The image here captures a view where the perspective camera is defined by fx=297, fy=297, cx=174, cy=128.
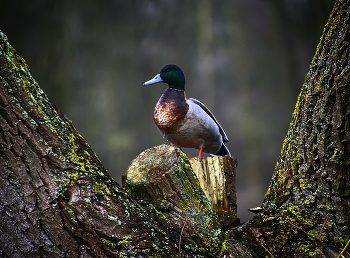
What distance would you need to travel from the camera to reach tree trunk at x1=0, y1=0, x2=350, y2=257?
0.53 m

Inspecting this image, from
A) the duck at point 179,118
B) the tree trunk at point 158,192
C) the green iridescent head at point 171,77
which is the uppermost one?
the green iridescent head at point 171,77

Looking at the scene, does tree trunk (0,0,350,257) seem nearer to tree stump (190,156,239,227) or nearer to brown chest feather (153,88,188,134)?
tree stump (190,156,239,227)

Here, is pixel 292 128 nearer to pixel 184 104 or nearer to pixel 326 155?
pixel 326 155

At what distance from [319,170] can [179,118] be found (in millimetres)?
717

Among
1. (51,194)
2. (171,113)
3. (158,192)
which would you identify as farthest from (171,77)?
(51,194)

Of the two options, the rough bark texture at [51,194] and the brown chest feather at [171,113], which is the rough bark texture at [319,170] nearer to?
the rough bark texture at [51,194]

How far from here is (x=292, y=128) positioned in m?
0.81

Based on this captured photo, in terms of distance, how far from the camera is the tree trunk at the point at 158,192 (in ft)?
1.74

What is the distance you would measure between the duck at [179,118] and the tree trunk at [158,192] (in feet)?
1.86

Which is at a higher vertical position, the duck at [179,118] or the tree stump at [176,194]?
the duck at [179,118]

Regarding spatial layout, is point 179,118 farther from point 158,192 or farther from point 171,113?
point 158,192

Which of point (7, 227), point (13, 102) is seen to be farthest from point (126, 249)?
A: point (13, 102)

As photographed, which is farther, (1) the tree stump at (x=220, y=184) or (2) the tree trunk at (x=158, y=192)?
(1) the tree stump at (x=220, y=184)

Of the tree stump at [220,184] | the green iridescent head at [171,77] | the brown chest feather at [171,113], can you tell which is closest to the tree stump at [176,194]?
the tree stump at [220,184]
